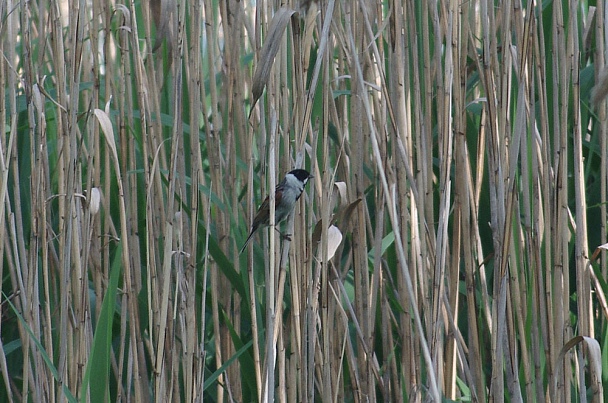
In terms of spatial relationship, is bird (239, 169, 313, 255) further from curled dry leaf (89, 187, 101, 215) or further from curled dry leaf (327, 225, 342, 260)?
curled dry leaf (89, 187, 101, 215)

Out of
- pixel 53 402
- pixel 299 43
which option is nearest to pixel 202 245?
pixel 53 402

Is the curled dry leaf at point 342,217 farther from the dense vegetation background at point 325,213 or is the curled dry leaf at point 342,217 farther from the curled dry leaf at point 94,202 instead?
the curled dry leaf at point 94,202

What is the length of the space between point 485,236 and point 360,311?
0.56 metres

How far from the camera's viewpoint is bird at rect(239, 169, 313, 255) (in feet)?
5.40

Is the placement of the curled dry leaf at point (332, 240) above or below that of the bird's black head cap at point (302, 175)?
below

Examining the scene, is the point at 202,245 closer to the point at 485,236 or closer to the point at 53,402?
the point at 53,402

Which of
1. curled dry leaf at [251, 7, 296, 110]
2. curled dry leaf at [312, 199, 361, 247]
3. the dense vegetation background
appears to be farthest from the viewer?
curled dry leaf at [312, 199, 361, 247]

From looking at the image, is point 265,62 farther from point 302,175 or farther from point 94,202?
point 94,202

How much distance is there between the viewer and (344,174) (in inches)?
76.1

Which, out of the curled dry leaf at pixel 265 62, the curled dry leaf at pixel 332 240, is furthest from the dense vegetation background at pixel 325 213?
the curled dry leaf at pixel 265 62

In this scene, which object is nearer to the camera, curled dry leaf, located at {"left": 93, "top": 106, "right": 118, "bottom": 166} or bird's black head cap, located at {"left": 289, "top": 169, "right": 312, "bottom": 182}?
curled dry leaf, located at {"left": 93, "top": 106, "right": 118, "bottom": 166}

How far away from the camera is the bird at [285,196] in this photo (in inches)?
64.7

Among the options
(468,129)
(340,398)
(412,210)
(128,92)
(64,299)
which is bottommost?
(340,398)

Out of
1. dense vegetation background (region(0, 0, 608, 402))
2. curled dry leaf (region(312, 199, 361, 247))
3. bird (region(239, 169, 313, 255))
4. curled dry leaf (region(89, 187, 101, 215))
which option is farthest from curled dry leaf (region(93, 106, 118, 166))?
curled dry leaf (region(312, 199, 361, 247))
